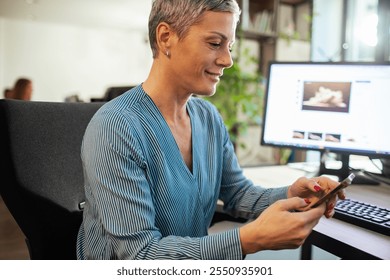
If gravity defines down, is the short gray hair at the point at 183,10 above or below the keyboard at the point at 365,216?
above

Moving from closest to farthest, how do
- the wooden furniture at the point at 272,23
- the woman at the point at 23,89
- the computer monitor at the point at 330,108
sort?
the computer monitor at the point at 330,108, the wooden furniture at the point at 272,23, the woman at the point at 23,89

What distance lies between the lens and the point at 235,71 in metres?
2.51

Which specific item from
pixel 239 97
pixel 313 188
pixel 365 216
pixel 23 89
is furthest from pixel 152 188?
pixel 23 89

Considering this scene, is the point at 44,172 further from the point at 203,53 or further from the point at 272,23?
the point at 272,23

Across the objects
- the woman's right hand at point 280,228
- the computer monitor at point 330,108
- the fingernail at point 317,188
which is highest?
the computer monitor at point 330,108

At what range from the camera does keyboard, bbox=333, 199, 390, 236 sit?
78 cm

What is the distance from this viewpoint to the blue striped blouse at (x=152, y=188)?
2.19ft

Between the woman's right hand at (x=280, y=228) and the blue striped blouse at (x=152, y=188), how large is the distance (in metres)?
0.03

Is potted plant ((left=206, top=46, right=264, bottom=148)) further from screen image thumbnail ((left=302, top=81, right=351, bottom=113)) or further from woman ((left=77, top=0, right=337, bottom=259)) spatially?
woman ((left=77, top=0, right=337, bottom=259))

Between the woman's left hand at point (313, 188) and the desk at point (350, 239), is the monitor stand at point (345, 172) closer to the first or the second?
the desk at point (350, 239)

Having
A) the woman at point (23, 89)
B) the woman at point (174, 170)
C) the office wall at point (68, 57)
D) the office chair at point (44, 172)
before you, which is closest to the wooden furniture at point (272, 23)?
the woman at point (23, 89)

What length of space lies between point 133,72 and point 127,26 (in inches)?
36.0

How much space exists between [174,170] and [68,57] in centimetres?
681

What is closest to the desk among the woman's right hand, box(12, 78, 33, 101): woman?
the woman's right hand
